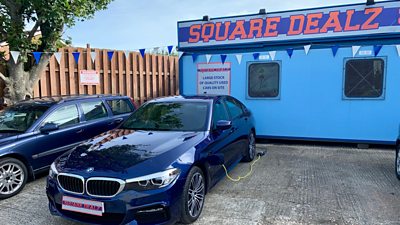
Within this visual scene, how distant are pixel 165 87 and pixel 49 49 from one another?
5.57 m

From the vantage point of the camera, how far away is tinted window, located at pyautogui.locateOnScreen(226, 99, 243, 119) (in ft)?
17.7

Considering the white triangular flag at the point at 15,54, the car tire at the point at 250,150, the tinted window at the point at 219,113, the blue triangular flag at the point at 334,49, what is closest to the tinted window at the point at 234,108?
the tinted window at the point at 219,113

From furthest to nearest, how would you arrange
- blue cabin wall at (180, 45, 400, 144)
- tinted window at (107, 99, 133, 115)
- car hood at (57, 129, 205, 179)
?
blue cabin wall at (180, 45, 400, 144) < tinted window at (107, 99, 133, 115) < car hood at (57, 129, 205, 179)

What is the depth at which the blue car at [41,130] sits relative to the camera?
14.6 ft

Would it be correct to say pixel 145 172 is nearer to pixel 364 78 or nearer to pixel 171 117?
pixel 171 117

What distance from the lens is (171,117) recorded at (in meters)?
4.55

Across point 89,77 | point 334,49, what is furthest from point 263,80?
point 89,77

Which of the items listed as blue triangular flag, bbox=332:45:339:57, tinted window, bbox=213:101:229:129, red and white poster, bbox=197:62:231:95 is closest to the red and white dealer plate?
tinted window, bbox=213:101:229:129

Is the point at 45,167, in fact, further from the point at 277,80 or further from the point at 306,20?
the point at 306,20

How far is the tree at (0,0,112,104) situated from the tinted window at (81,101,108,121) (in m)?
1.88

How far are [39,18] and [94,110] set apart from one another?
7.54 ft

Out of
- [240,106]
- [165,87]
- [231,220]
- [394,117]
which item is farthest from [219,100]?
[165,87]

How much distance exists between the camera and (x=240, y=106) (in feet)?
20.1

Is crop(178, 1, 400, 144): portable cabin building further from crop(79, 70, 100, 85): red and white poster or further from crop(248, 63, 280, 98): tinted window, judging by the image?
crop(79, 70, 100, 85): red and white poster
